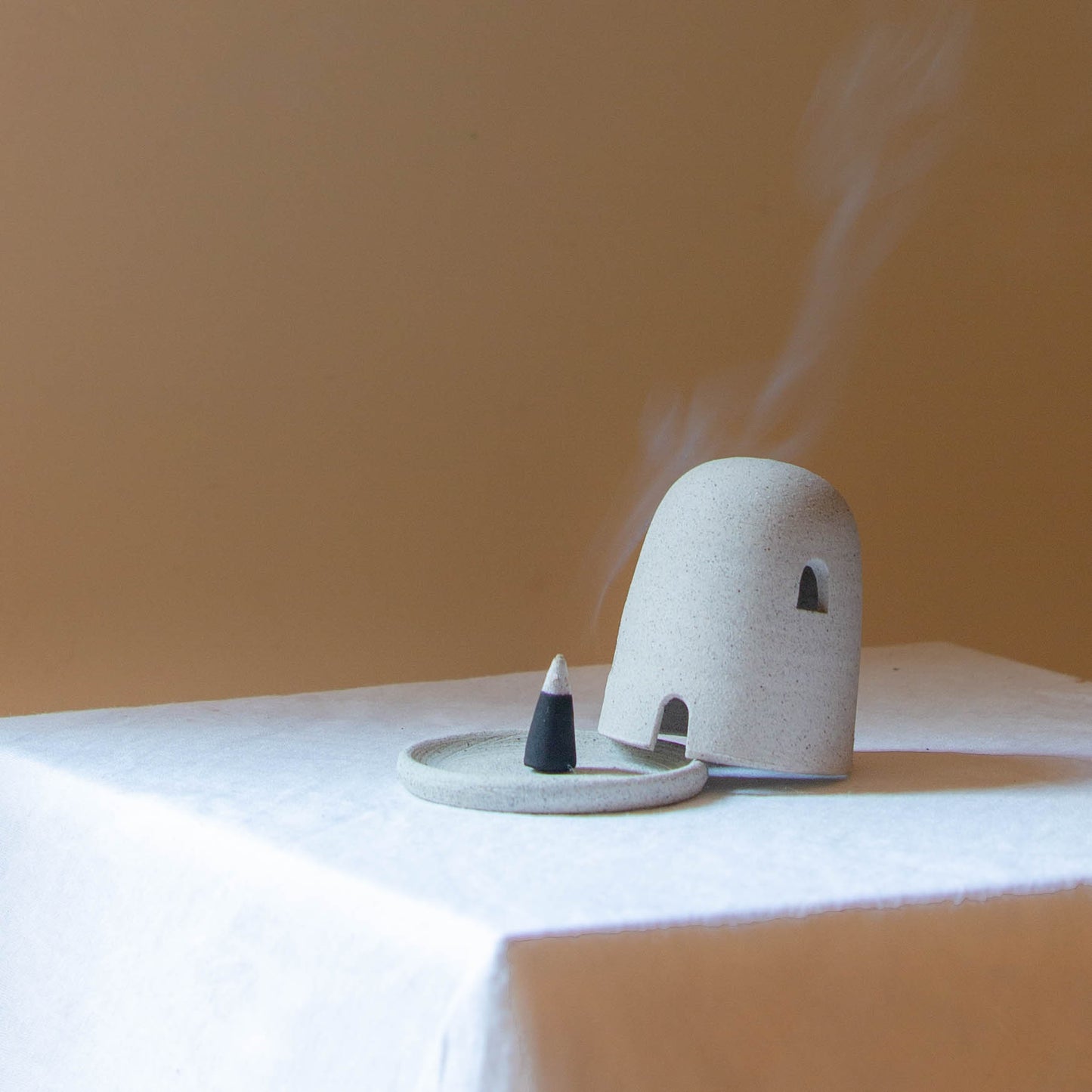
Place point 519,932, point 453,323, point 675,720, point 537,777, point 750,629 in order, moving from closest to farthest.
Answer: point 519,932 → point 537,777 → point 750,629 → point 675,720 → point 453,323

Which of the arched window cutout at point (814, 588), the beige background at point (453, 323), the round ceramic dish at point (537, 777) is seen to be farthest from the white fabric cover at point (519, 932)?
Result: the beige background at point (453, 323)

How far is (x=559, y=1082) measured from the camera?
0.69 metres

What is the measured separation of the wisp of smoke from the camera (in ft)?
7.73

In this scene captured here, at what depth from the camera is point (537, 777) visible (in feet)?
3.25

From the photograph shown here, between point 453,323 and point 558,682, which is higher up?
point 453,323

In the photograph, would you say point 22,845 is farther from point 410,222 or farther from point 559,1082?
point 410,222

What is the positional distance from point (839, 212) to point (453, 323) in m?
0.78

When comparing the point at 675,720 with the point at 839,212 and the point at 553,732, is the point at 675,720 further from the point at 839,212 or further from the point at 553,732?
the point at 839,212

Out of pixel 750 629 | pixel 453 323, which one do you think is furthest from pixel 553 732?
pixel 453 323

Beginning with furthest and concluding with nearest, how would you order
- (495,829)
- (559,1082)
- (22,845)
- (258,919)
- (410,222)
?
(410,222)
(22,845)
(495,829)
(258,919)
(559,1082)

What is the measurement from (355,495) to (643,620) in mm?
1018

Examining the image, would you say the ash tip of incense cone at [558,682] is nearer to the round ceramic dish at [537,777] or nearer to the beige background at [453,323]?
the round ceramic dish at [537,777]

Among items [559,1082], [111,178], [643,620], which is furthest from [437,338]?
[559,1082]

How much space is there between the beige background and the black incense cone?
105cm
